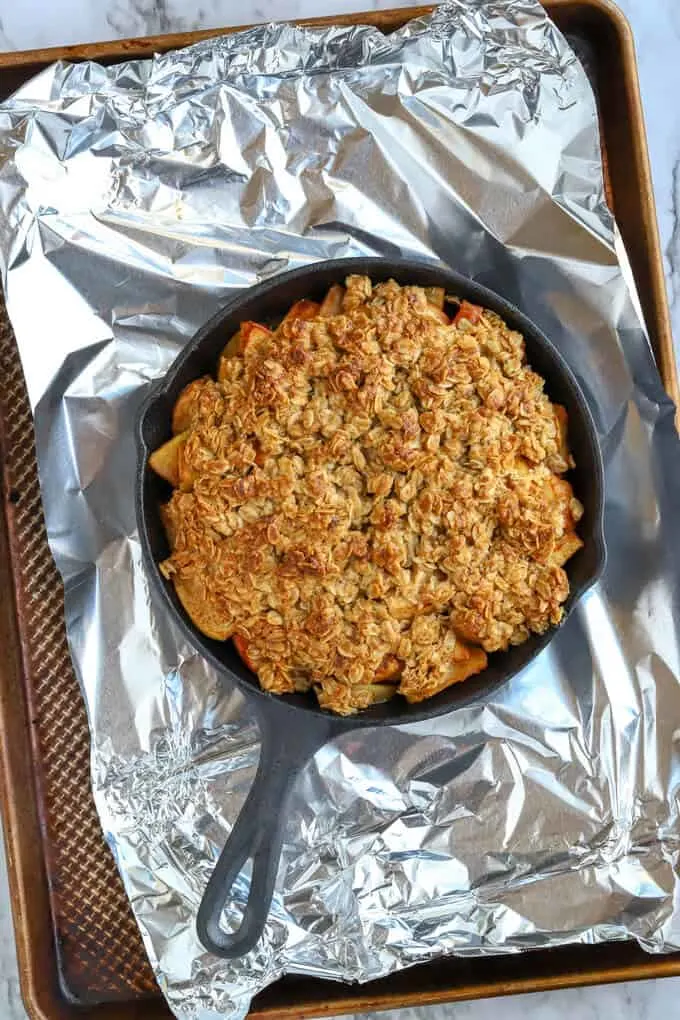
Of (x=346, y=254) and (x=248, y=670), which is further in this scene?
(x=346, y=254)

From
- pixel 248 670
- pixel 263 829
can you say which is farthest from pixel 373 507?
pixel 263 829

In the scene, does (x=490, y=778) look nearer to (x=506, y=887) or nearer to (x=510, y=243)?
(x=506, y=887)

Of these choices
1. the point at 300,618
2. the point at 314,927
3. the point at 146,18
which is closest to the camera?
the point at 300,618

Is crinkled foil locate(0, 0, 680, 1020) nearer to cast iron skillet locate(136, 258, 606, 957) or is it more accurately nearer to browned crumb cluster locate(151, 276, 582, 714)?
cast iron skillet locate(136, 258, 606, 957)

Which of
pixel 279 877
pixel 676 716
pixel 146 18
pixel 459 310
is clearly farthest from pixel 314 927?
pixel 146 18

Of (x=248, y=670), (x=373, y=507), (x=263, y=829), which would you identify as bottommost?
(x=263, y=829)

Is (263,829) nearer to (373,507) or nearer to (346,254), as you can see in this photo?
(373,507)
